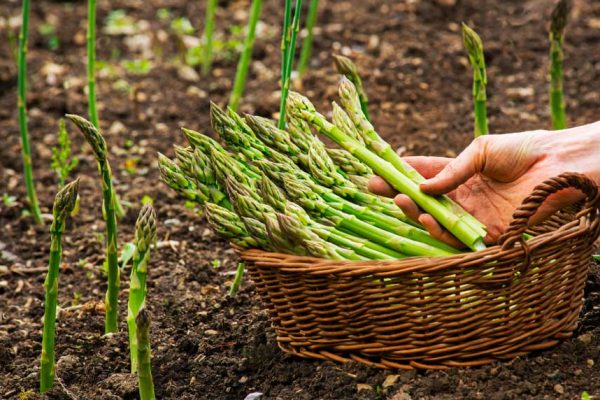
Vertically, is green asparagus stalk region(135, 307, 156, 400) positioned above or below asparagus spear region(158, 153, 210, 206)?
below

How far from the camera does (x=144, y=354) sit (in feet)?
9.87

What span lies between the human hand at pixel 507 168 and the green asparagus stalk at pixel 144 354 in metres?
1.03

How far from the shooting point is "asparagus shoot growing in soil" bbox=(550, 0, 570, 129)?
453 cm

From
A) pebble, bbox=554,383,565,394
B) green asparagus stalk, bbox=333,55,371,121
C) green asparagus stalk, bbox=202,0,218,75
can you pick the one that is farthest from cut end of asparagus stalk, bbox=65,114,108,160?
green asparagus stalk, bbox=202,0,218,75

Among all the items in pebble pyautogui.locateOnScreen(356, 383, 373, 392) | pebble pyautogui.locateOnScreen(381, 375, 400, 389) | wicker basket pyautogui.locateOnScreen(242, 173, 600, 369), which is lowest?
pebble pyautogui.locateOnScreen(356, 383, 373, 392)

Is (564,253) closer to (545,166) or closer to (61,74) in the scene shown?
(545,166)

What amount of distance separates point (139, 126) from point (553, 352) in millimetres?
3615

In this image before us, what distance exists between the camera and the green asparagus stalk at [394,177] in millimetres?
3301

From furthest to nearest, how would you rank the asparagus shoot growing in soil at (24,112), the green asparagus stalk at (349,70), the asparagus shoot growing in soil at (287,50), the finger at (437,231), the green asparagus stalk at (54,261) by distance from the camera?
the asparagus shoot growing in soil at (24,112) < the green asparagus stalk at (349,70) < the asparagus shoot growing in soil at (287,50) < the finger at (437,231) < the green asparagus stalk at (54,261)


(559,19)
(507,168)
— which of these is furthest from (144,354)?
(559,19)

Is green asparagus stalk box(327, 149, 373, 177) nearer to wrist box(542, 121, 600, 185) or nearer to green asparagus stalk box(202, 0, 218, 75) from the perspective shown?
wrist box(542, 121, 600, 185)

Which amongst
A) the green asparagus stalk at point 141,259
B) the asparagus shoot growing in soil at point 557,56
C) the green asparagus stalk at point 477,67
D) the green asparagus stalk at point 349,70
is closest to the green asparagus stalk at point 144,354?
the green asparagus stalk at point 141,259

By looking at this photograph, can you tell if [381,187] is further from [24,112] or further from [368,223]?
[24,112]

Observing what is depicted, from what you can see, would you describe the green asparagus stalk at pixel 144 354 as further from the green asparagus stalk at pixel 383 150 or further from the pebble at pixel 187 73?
the pebble at pixel 187 73
